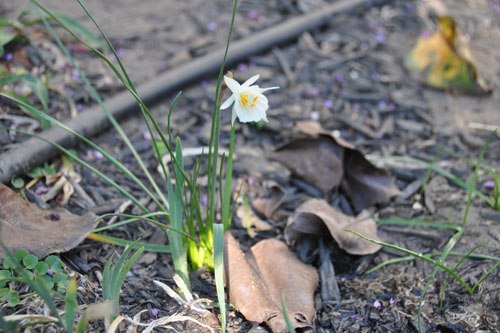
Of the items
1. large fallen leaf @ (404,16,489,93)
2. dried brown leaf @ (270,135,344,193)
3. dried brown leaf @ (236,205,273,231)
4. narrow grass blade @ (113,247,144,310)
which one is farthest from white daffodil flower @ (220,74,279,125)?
large fallen leaf @ (404,16,489,93)

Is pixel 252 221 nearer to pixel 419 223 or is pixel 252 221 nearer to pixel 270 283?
pixel 270 283

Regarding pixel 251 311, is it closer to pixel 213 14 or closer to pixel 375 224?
pixel 375 224

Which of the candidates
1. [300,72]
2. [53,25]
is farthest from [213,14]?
Answer: [53,25]

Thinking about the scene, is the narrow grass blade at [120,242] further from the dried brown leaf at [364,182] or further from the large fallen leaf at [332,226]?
the dried brown leaf at [364,182]

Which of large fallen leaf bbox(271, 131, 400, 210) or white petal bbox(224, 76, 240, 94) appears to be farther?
large fallen leaf bbox(271, 131, 400, 210)

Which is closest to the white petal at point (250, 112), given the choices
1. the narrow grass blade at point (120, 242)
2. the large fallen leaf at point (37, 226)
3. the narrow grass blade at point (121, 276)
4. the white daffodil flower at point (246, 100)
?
the white daffodil flower at point (246, 100)

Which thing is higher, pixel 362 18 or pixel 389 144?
pixel 362 18

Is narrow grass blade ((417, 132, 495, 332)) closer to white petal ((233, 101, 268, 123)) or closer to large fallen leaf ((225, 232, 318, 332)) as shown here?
large fallen leaf ((225, 232, 318, 332))
